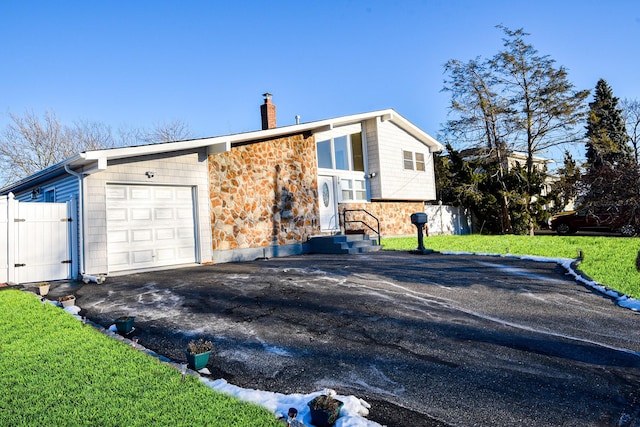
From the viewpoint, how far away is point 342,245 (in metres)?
12.8

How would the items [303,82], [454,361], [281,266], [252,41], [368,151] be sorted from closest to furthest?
Answer: [454,361] → [281,266] → [252,41] → [368,151] → [303,82]

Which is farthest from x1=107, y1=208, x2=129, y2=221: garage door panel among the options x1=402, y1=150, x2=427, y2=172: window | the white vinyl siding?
x1=402, y1=150, x2=427, y2=172: window

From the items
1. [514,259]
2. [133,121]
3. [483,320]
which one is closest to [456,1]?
[514,259]

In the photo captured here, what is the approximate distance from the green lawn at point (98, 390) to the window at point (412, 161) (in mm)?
16507

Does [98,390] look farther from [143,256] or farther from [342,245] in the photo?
[342,245]

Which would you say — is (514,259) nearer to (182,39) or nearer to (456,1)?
(456,1)

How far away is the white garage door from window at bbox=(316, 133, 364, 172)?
6.41 meters

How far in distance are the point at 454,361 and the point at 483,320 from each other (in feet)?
5.17

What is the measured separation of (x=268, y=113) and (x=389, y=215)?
7298mm

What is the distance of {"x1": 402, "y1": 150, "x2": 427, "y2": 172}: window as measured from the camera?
19.0 meters

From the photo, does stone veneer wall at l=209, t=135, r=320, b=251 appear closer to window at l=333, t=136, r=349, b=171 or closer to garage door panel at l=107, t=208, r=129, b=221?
window at l=333, t=136, r=349, b=171

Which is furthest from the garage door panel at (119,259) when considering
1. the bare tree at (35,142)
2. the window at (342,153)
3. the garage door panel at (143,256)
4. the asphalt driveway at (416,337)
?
the bare tree at (35,142)

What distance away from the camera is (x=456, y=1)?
34.7 feet

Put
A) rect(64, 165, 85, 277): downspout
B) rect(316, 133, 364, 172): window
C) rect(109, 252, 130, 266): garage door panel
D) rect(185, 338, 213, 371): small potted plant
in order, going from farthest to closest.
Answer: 1. rect(316, 133, 364, 172): window
2. rect(109, 252, 130, 266): garage door panel
3. rect(64, 165, 85, 277): downspout
4. rect(185, 338, 213, 371): small potted plant
